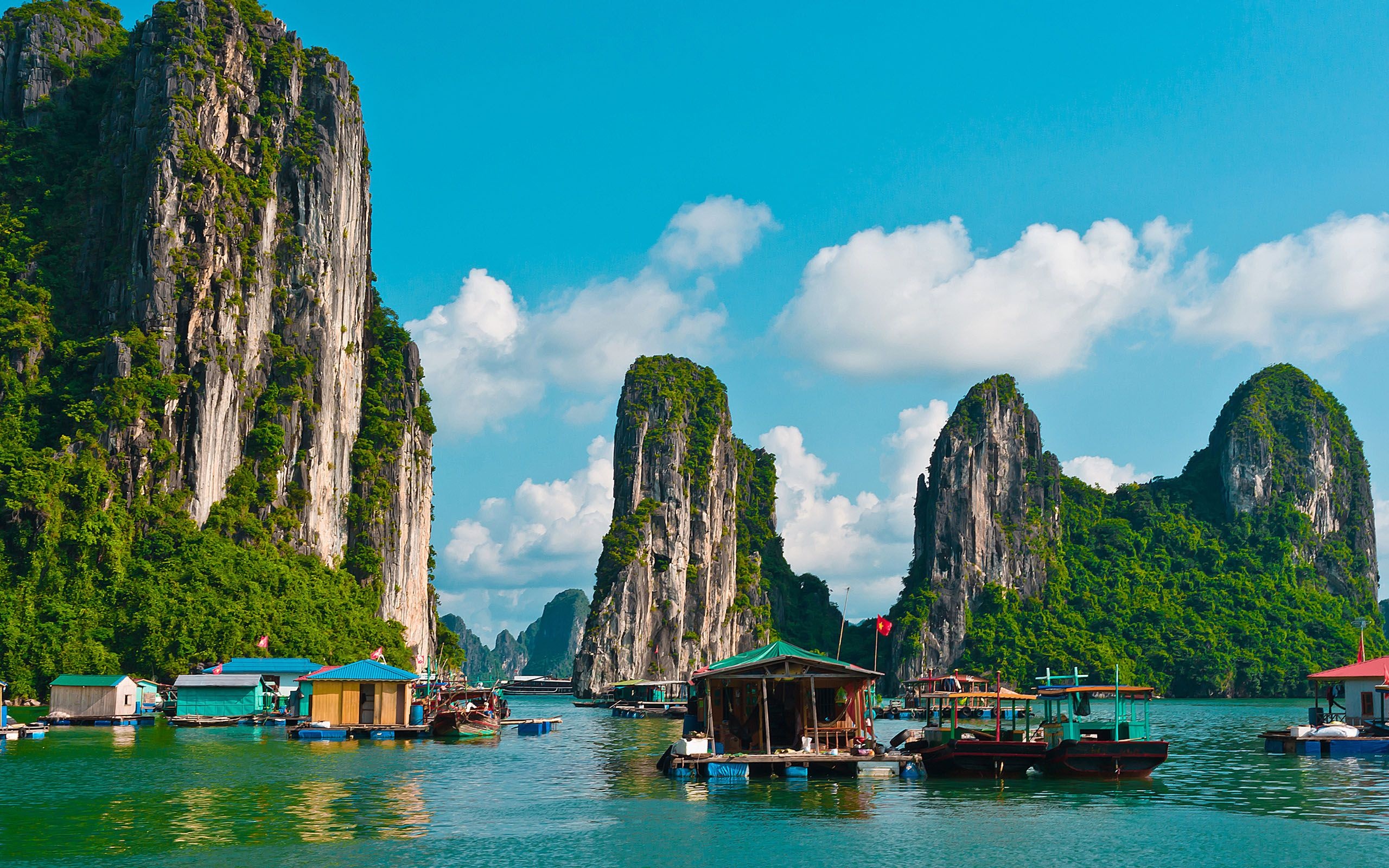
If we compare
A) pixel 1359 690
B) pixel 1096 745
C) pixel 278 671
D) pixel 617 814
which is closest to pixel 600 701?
pixel 278 671

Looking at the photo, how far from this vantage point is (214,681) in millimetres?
68250

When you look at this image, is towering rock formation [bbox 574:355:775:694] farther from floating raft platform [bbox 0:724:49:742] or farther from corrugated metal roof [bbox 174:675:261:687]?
floating raft platform [bbox 0:724:49:742]

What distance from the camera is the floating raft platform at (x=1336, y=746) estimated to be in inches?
1935

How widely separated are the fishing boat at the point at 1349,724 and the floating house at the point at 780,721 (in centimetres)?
2117

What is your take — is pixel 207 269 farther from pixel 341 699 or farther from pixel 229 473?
pixel 341 699

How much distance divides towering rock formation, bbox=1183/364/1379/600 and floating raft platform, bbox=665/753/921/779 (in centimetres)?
15422

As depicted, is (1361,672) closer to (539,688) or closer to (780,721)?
(780,721)

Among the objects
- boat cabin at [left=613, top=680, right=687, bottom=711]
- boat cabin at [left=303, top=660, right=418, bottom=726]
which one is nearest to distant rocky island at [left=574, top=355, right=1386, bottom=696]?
boat cabin at [left=613, top=680, right=687, bottom=711]

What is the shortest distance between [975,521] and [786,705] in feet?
439

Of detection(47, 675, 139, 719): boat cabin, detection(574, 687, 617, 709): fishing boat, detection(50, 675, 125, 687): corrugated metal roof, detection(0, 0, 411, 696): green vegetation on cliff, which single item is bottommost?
detection(574, 687, 617, 709): fishing boat

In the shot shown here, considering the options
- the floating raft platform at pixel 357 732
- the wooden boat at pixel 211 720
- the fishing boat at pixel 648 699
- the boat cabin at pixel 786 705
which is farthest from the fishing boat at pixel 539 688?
the boat cabin at pixel 786 705

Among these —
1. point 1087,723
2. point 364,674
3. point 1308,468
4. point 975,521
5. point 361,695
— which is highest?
point 1308,468

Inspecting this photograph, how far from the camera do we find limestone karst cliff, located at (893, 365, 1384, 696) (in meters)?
164

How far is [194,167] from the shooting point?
95.7 meters
